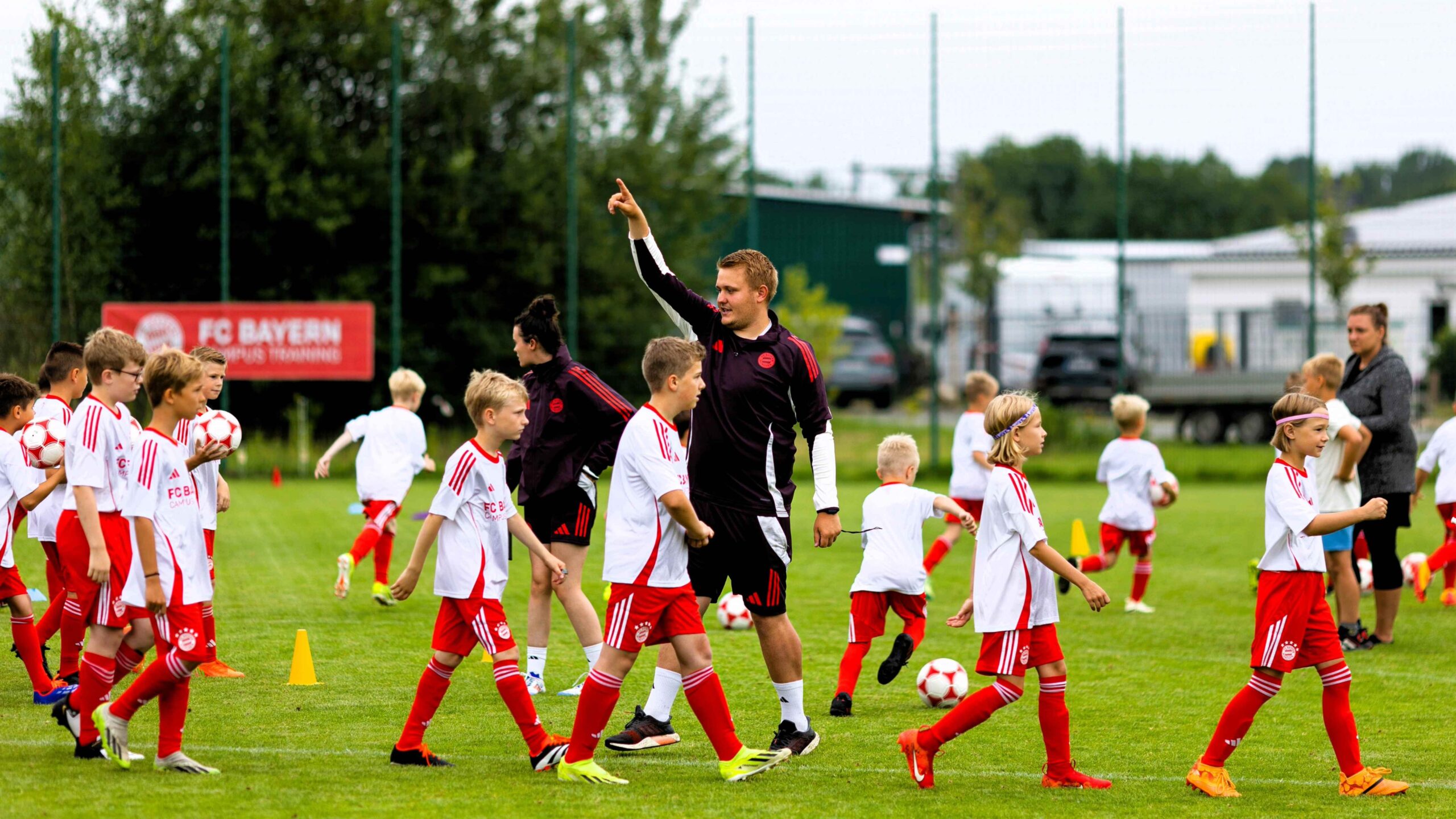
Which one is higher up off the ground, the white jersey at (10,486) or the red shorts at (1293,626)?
the white jersey at (10,486)

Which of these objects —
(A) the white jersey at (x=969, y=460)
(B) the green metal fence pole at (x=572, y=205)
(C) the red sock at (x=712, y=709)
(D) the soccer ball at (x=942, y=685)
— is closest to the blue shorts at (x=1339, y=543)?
(A) the white jersey at (x=969, y=460)

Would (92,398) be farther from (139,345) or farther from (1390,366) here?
(1390,366)

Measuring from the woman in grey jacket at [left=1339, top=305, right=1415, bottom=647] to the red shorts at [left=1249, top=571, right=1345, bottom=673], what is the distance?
366 centimetres

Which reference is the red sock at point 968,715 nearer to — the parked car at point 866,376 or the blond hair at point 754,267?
the blond hair at point 754,267

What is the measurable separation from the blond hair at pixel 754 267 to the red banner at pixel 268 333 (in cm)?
1515

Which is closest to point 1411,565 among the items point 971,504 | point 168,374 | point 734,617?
point 971,504

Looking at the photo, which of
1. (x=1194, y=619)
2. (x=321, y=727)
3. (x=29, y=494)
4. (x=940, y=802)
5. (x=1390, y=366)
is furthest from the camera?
(x=1194, y=619)

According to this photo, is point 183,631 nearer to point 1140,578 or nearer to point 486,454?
point 486,454

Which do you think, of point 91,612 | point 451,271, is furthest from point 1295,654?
point 451,271

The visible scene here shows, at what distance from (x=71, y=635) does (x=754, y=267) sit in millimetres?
3404

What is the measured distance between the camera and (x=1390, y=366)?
9.24 m

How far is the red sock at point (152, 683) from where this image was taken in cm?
544

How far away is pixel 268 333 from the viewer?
20.3m

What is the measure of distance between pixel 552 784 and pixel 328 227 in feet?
56.0
